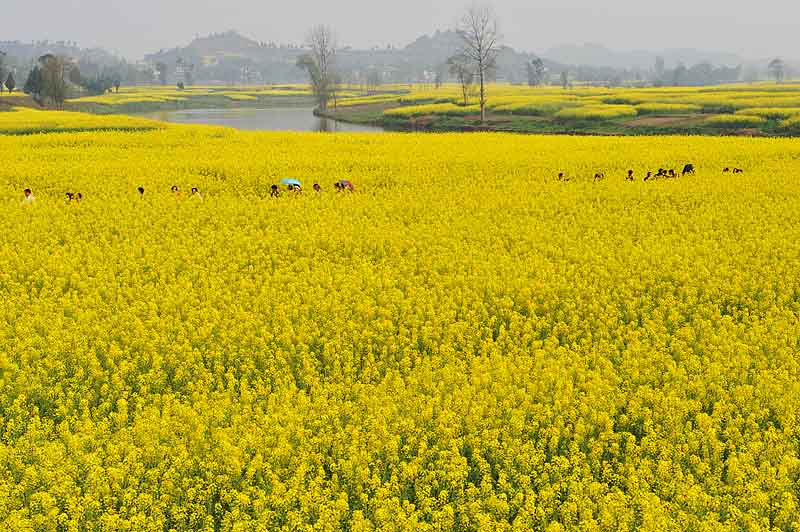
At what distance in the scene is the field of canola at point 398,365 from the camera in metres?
6.16

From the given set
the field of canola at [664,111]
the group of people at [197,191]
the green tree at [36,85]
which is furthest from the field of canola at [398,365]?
the green tree at [36,85]

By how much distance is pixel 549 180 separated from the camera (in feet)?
73.4

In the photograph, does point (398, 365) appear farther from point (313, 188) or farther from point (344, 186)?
point (313, 188)

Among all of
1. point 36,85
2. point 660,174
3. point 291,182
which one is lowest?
point 660,174

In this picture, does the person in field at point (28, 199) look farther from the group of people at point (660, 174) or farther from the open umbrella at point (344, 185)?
the group of people at point (660, 174)

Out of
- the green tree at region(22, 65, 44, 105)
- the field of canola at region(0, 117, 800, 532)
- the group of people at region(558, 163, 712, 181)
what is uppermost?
the green tree at region(22, 65, 44, 105)

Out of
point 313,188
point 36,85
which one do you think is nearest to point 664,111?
point 313,188

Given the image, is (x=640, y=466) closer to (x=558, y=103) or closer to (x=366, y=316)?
(x=366, y=316)

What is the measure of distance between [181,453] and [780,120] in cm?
6013

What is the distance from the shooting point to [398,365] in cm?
893

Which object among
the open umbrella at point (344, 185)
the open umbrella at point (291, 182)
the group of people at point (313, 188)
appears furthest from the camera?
the open umbrella at point (344, 185)

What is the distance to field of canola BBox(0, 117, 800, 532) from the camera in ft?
20.2

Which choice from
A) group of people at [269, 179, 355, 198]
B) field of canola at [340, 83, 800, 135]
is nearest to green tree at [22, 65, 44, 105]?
field of canola at [340, 83, 800, 135]

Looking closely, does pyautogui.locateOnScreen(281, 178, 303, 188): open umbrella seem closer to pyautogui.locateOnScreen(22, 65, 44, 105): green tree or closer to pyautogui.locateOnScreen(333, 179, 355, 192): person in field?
pyautogui.locateOnScreen(333, 179, 355, 192): person in field
